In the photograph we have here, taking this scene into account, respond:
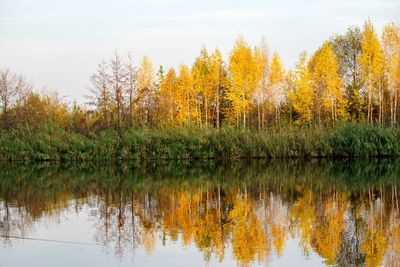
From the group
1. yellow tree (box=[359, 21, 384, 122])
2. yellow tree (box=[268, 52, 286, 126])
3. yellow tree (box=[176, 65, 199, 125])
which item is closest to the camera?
yellow tree (box=[359, 21, 384, 122])

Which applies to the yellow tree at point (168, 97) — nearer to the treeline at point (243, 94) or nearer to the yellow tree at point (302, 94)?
the treeline at point (243, 94)

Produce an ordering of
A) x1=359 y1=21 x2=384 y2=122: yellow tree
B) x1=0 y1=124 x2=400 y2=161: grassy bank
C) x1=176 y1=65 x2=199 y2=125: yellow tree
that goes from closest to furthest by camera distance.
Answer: x1=0 y1=124 x2=400 y2=161: grassy bank → x1=359 y1=21 x2=384 y2=122: yellow tree → x1=176 y1=65 x2=199 y2=125: yellow tree

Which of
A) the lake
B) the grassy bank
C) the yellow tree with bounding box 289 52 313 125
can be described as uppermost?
the yellow tree with bounding box 289 52 313 125

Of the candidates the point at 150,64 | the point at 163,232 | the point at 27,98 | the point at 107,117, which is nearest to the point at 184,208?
the point at 163,232

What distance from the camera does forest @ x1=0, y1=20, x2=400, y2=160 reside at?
2705cm

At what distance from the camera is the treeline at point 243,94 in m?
30.8

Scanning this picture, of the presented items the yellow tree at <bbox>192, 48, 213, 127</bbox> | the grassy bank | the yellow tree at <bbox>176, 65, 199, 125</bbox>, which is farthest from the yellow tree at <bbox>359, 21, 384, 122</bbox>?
the yellow tree at <bbox>176, 65, 199, 125</bbox>

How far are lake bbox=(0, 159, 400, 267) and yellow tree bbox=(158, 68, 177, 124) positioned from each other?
15129mm

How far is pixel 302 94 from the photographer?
129 feet

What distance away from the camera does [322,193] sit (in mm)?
14172

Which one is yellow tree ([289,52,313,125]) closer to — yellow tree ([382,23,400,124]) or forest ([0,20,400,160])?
forest ([0,20,400,160])

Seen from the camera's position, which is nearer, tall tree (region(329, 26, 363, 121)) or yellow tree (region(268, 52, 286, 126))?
yellow tree (region(268, 52, 286, 126))

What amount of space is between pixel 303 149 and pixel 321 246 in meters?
18.6

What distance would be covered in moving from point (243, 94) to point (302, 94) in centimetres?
434
